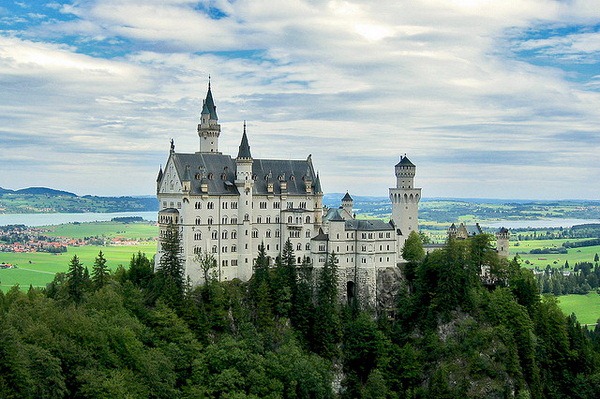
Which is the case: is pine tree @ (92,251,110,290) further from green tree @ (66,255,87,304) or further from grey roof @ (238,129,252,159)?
grey roof @ (238,129,252,159)

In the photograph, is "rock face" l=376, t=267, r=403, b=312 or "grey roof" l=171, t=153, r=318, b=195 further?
"rock face" l=376, t=267, r=403, b=312

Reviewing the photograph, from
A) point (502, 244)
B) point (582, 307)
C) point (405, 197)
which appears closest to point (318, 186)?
point (405, 197)

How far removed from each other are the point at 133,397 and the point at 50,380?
30.8 feet

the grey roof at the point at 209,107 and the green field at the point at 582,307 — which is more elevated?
the grey roof at the point at 209,107

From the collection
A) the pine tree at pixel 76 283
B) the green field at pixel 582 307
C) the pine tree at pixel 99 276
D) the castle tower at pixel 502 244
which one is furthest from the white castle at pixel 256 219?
the green field at pixel 582 307

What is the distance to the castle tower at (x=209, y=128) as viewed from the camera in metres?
110

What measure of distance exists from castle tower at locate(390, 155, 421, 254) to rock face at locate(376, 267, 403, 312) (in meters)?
11.8

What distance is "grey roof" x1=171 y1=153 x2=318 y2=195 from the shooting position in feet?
337

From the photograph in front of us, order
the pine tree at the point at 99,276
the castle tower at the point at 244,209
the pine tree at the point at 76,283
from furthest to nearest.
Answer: the castle tower at the point at 244,209 → the pine tree at the point at 99,276 → the pine tree at the point at 76,283

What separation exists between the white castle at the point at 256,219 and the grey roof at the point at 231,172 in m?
0.14

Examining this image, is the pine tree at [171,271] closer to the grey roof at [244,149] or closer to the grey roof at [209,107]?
the grey roof at [244,149]

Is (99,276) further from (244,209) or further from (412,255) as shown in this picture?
(412,255)

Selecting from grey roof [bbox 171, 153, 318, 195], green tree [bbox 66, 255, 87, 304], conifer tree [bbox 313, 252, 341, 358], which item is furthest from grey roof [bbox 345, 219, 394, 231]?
green tree [bbox 66, 255, 87, 304]

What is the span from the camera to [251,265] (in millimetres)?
105250
